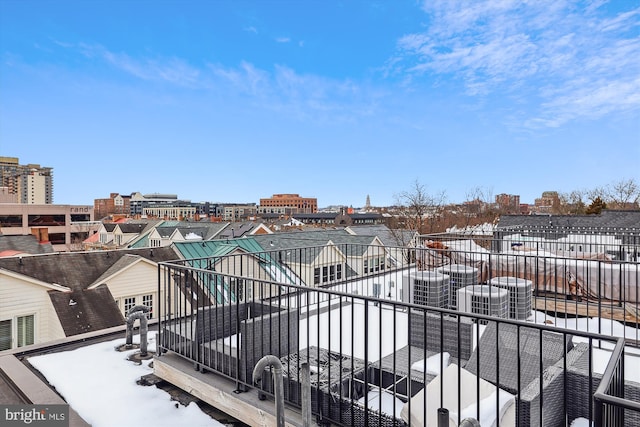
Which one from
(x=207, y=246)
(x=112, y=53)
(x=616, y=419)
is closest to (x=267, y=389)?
(x=616, y=419)

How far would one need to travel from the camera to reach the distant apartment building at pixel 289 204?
136250 millimetres

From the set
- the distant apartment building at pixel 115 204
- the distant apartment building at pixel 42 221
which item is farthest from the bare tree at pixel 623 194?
the distant apartment building at pixel 115 204

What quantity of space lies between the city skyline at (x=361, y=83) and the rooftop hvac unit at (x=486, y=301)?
1610cm

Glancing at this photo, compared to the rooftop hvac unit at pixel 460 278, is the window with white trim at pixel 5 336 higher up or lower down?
lower down

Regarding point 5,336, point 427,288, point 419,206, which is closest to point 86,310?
point 5,336

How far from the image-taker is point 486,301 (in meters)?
4.93

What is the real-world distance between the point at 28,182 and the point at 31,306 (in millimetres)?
118034

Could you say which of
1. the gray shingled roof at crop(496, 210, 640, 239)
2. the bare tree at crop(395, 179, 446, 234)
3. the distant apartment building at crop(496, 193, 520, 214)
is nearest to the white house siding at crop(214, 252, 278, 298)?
the gray shingled roof at crop(496, 210, 640, 239)

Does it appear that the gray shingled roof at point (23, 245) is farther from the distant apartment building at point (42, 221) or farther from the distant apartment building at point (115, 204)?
the distant apartment building at point (115, 204)

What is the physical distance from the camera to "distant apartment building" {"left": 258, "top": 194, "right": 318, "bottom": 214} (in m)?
136

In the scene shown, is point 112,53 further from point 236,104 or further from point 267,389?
point 267,389

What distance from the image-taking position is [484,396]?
8.38 ft

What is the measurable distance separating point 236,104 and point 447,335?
48.1 metres

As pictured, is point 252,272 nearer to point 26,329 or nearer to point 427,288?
point 427,288
